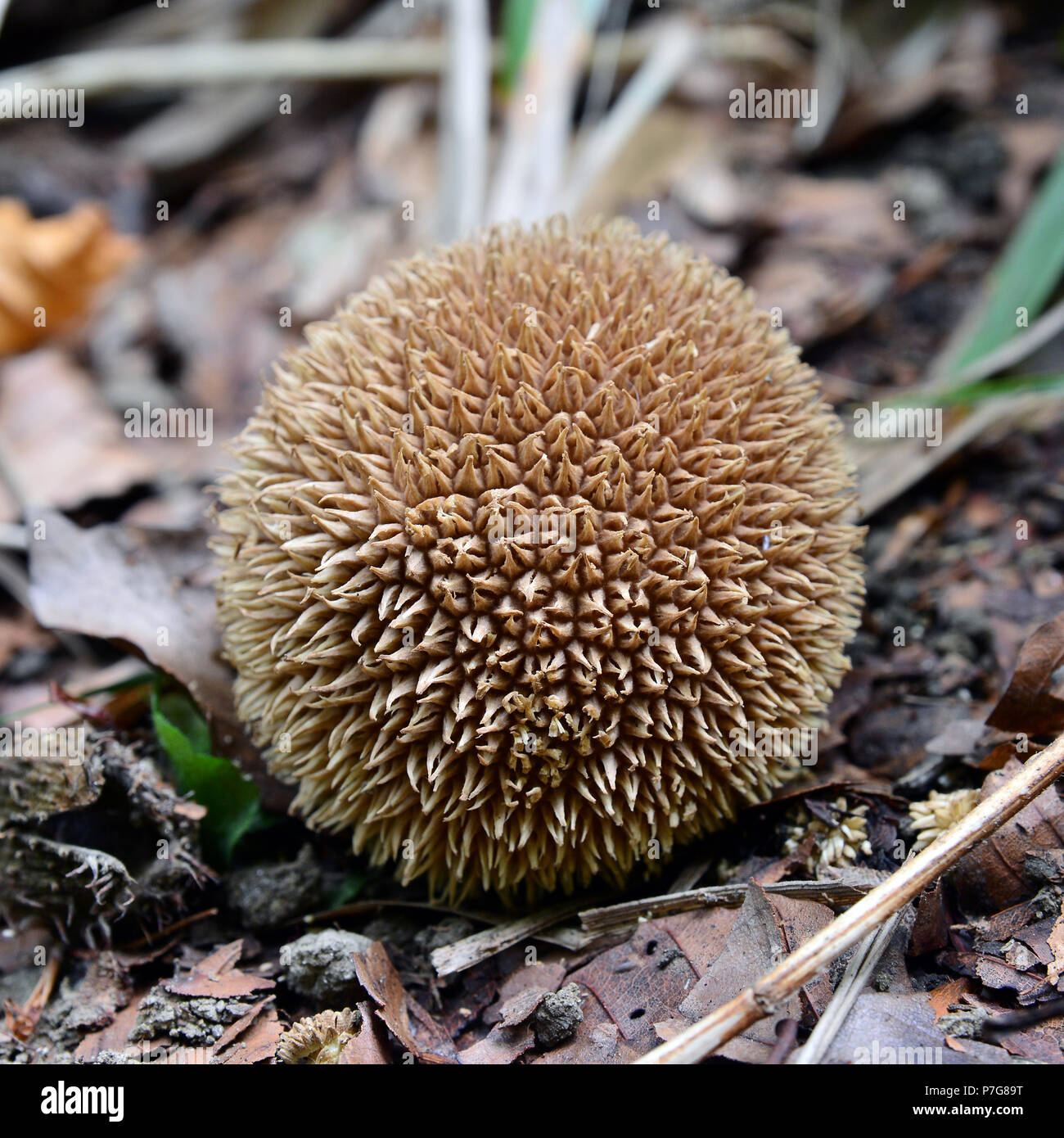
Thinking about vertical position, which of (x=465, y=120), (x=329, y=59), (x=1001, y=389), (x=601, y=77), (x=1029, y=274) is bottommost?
(x=1001, y=389)

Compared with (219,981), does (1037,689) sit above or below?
above

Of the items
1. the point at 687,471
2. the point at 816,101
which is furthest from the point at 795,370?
the point at 816,101

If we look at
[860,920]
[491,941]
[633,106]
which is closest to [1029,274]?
[633,106]

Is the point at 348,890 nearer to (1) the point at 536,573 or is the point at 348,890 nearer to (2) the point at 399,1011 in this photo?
(2) the point at 399,1011

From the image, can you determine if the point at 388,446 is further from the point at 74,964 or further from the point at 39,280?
the point at 39,280

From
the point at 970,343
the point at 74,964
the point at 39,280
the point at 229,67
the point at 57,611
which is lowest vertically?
the point at 74,964

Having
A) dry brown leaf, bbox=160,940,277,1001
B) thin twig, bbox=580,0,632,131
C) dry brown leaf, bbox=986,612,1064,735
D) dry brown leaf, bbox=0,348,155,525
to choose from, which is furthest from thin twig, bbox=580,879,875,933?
thin twig, bbox=580,0,632,131
